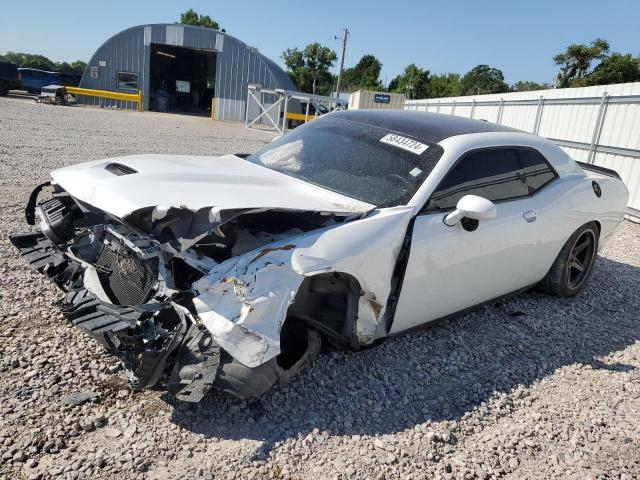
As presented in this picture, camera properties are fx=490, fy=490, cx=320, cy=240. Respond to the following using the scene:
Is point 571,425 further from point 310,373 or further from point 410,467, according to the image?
point 310,373

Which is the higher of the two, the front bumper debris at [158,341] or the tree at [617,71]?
the tree at [617,71]

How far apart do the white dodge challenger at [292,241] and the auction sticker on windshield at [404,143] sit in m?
0.01

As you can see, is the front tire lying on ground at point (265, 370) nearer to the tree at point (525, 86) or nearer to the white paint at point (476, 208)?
the white paint at point (476, 208)

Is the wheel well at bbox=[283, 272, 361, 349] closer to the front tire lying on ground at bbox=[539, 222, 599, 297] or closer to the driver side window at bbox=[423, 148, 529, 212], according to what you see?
the driver side window at bbox=[423, 148, 529, 212]

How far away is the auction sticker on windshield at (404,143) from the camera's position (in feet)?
11.4

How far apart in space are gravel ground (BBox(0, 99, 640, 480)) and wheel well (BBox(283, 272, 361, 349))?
1.06ft

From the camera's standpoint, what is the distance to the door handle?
3800 mm

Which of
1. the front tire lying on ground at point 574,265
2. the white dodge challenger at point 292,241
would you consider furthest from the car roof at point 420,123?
the front tire lying on ground at point 574,265

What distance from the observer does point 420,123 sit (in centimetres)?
386

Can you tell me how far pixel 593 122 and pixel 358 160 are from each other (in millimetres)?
8678

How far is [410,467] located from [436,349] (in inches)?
49.6

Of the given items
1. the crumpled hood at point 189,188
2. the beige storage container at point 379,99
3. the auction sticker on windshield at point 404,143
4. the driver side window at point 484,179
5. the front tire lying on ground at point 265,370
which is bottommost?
the front tire lying on ground at point 265,370

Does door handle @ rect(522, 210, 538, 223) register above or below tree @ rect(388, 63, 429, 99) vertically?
below

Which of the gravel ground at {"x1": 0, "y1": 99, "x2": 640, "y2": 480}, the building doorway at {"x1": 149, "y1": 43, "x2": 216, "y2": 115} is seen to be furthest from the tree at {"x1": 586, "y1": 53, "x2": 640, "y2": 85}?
the gravel ground at {"x1": 0, "y1": 99, "x2": 640, "y2": 480}
